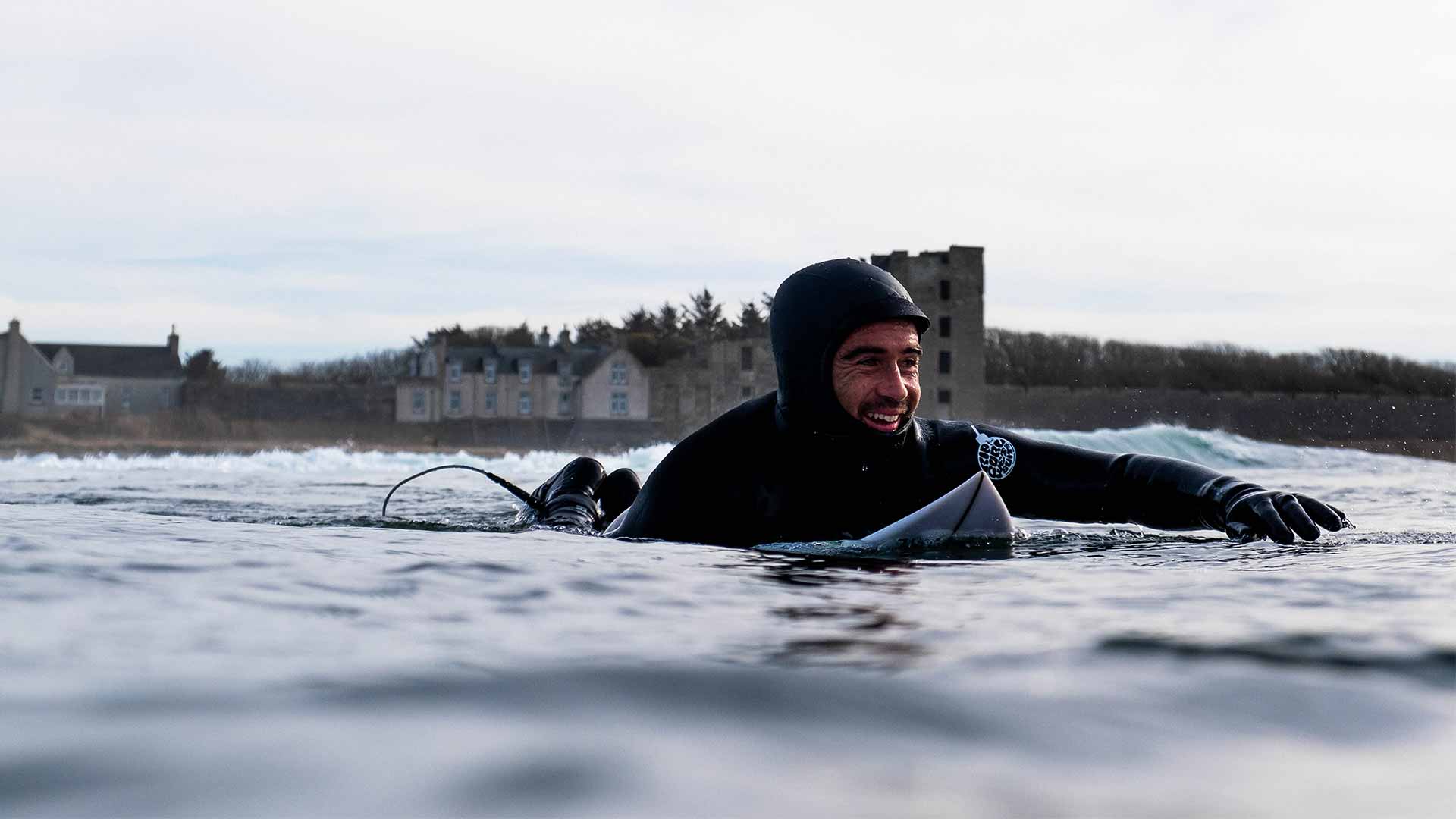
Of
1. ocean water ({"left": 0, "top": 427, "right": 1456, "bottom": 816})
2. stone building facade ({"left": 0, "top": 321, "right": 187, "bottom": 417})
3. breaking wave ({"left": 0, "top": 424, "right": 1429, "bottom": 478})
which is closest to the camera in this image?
ocean water ({"left": 0, "top": 427, "right": 1456, "bottom": 816})

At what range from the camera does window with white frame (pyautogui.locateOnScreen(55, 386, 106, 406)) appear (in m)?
56.8

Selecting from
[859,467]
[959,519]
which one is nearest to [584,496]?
[859,467]

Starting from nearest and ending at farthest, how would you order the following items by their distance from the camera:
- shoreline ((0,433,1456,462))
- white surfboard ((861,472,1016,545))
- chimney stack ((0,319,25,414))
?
white surfboard ((861,472,1016,545)), shoreline ((0,433,1456,462)), chimney stack ((0,319,25,414))

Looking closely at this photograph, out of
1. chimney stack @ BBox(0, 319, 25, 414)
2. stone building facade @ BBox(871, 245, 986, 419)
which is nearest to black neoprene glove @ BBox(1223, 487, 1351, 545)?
stone building facade @ BBox(871, 245, 986, 419)

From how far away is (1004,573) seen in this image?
340 centimetres

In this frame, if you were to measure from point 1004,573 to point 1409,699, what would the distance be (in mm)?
1689

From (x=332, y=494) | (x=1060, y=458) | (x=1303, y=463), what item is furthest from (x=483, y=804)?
(x=1303, y=463)

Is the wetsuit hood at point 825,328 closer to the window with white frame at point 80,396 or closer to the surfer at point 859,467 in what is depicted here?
the surfer at point 859,467

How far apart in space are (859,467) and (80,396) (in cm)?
6044

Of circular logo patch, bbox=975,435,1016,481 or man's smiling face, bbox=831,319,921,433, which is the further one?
circular logo patch, bbox=975,435,1016,481

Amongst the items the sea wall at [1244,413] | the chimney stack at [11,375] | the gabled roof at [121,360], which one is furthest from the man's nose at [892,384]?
the gabled roof at [121,360]

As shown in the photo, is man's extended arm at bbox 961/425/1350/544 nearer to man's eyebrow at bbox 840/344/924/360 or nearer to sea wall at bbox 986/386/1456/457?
man's eyebrow at bbox 840/344/924/360

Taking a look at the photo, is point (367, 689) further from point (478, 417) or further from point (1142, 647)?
point (478, 417)

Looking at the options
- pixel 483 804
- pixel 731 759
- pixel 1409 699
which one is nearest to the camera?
pixel 483 804
